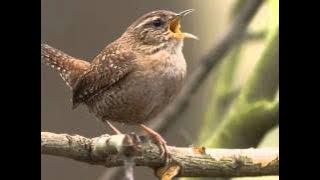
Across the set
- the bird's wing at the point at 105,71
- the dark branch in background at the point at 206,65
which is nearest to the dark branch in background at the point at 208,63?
the dark branch in background at the point at 206,65

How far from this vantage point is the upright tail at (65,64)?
4.38 ft

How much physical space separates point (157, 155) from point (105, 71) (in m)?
0.17

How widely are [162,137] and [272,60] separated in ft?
0.99

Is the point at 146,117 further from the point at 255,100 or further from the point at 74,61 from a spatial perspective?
the point at 255,100

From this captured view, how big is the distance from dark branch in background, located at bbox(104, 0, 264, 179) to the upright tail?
0.15 metres

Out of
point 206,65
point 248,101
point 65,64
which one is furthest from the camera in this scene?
point 248,101

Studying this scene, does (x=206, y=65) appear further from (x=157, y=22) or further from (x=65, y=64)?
(x=65, y=64)

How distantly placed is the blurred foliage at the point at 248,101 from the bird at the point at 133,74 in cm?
17

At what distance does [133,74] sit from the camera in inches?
54.4

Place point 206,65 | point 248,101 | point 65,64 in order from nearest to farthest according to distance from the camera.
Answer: point 65,64
point 206,65
point 248,101

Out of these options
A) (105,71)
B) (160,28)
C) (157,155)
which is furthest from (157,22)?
(157,155)

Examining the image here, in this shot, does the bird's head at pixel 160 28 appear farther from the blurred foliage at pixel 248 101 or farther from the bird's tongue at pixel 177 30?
the blurred foliage at pixel 248 101
